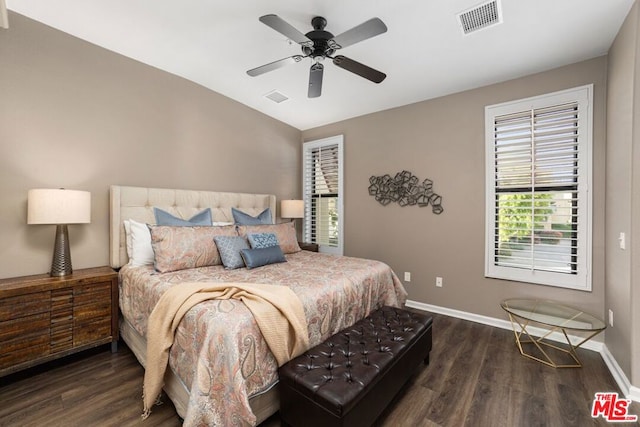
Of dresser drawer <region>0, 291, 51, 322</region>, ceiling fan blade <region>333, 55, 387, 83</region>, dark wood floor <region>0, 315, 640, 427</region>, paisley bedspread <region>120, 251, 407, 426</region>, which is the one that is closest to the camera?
paisley bedspread <region>120, 251, 407, 426</region>

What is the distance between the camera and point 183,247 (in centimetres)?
251

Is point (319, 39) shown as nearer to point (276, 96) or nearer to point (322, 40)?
point (322, 40)

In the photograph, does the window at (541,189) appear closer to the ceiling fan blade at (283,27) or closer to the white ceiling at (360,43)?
the white ceiling at (360,43)

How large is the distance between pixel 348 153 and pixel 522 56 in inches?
94.8

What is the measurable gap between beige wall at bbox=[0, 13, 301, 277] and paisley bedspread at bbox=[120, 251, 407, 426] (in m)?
0.81

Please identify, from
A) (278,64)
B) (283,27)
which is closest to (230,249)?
(278,64)

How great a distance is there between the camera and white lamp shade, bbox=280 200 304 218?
169 inches

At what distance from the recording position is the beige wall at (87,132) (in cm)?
226

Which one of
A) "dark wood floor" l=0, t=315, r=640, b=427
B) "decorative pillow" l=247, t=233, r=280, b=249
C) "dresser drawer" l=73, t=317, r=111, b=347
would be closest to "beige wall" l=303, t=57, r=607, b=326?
"dark wood floor" l=0, t=315, r=640, b=427

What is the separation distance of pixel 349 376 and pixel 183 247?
6.09 feet

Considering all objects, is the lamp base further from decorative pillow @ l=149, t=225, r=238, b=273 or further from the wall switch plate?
the wall switch plate

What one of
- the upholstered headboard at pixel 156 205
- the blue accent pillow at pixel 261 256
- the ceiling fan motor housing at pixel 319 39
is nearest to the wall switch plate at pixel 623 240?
the ceiling fan motor housing at pixel 319 39

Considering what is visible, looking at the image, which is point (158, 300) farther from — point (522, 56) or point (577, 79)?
point (577, 79)

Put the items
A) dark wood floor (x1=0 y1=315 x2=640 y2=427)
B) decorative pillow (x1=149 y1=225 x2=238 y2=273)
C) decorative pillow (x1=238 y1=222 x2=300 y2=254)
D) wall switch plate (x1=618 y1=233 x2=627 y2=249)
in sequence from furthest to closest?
decorative pillow (x1=238 y1=222 x2=300 y2=254)
decorative pillow (x1=149 y1=225 x2=238 y2=273)
wall switch plate (x1=618 y1=233 x2=627 y2=249)
dark wood floor (x1=0 y1=315 x2=640 y2=427)
